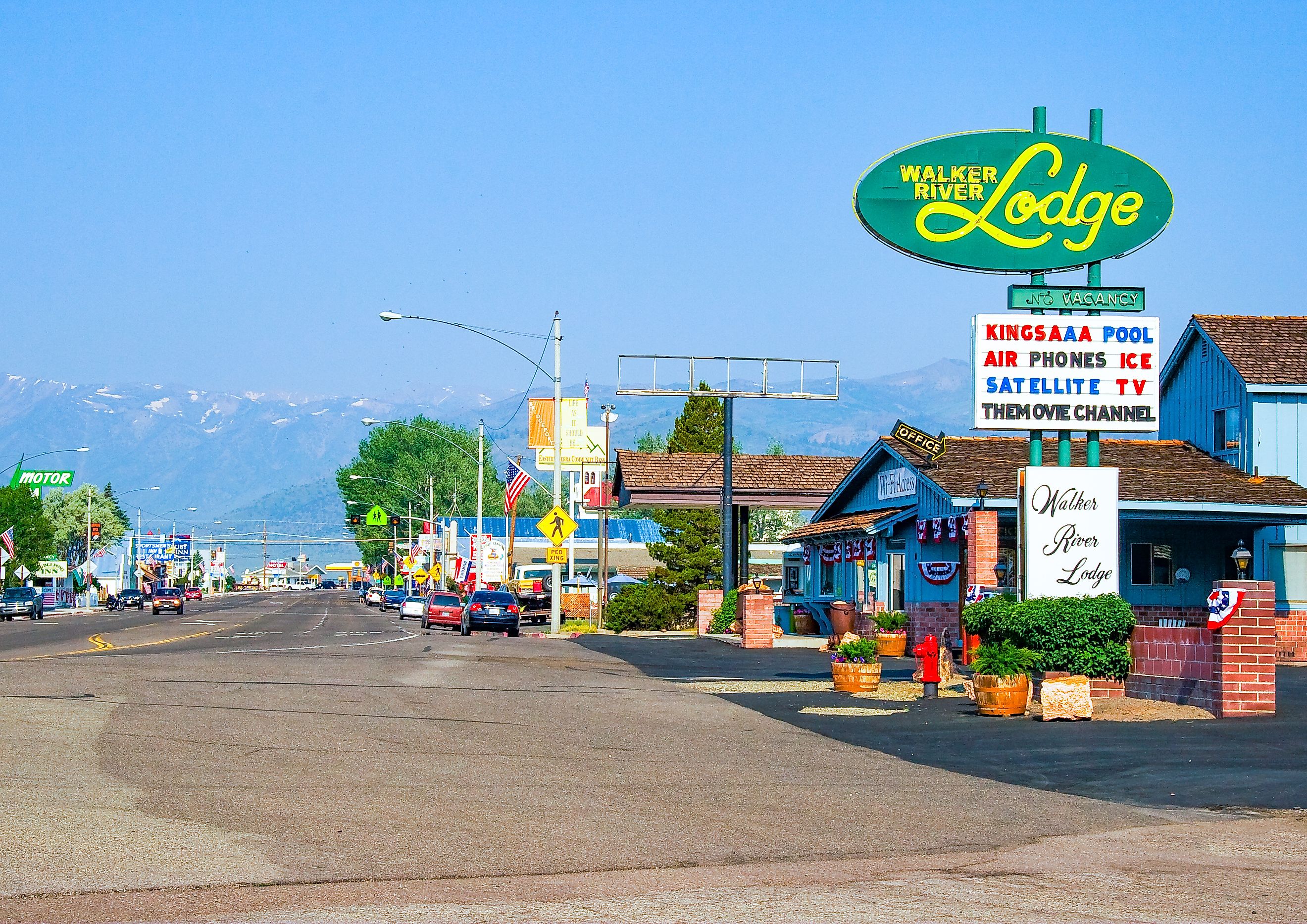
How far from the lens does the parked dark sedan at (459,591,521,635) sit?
49562mm

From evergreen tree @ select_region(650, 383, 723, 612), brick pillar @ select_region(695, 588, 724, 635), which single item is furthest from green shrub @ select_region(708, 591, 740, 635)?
evergreen tree @ select_region(650, 383, 723, 612)

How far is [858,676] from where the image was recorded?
22078mm

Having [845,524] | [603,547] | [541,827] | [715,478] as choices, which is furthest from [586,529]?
[541,827]

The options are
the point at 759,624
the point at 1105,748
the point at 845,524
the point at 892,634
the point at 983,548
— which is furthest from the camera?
the point at 845,524

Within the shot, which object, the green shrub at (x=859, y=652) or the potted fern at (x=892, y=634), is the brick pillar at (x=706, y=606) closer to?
the potted fern at (x=892, y=634)

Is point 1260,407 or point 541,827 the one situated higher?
point 1260,407

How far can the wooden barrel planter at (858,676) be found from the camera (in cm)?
2205

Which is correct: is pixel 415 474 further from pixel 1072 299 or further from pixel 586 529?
pixel 1072 299

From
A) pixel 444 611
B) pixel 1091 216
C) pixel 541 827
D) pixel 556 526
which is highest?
pixel 1091 216

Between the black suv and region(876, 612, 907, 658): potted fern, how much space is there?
53704mm

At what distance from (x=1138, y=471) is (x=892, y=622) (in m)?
6.83

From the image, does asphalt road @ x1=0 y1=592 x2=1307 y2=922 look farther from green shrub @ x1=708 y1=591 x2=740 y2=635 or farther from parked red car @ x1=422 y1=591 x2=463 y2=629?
parked red car @ x1=422 y1=591 x2=463 y2=629

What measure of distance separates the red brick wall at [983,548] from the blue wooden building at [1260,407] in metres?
9.17

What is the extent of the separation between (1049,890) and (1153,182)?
612 inches
